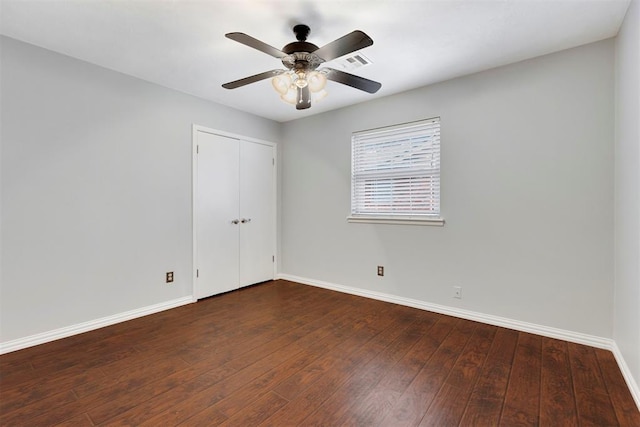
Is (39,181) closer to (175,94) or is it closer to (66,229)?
(66,229)

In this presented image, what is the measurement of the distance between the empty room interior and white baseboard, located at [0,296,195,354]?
13mm

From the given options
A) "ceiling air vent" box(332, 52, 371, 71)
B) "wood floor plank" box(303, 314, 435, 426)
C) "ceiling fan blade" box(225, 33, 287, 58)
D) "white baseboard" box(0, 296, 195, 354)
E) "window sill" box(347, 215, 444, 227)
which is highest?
"ceiling air vent" box(332, 52, 371, 71)

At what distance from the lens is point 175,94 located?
3.28 meters

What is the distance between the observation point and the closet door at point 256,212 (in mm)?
4008

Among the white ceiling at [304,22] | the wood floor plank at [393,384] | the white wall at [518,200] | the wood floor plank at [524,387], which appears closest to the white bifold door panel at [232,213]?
the white ceiling at [304,22]

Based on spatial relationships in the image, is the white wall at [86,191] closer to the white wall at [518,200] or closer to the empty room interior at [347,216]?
the empty room interior at [347,216]

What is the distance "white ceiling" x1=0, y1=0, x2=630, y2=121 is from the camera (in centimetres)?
190

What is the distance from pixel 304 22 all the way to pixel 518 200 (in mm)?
2321

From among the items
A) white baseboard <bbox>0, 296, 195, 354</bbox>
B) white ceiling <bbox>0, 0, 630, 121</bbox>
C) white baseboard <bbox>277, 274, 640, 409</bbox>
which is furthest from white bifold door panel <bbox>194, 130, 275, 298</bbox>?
white baseboard <bbox>277, 274, 640, 409</bbox>

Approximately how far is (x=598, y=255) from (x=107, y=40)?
4231 millimetres

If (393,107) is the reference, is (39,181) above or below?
below

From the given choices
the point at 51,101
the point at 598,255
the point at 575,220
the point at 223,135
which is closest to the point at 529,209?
the point at 575,220

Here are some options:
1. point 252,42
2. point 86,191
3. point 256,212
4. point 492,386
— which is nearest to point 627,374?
point 492,386

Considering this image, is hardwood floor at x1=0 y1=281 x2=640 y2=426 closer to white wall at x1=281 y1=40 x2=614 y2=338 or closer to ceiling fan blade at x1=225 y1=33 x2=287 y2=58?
white wall at x1=281 y1=40 x2=614 y2=338
